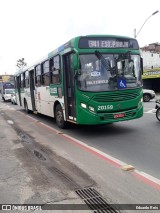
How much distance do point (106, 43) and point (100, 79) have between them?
127cm

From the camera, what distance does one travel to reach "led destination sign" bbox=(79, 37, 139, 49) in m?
9.03

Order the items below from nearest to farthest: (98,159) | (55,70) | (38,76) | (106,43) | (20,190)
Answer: (20,190)
(98,159)
(106,43)
(55,70)
(38,76)

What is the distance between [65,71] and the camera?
9945 millimetres

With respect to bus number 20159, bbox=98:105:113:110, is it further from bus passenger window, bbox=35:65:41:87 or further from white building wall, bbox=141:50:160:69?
white building wall, bbox=141:50:160:69

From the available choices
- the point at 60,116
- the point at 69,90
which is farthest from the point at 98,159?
the point at 60,116

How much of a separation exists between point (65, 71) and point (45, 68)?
2836 millimetres

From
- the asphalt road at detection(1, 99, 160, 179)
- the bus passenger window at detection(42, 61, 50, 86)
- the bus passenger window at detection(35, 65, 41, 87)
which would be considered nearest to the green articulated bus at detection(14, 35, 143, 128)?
the asphalt road at detection(1, 99, 160, 179)

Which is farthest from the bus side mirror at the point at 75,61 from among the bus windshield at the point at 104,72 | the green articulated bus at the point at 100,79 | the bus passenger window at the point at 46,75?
the bus passenger window at the point at 46,75

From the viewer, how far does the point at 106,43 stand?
A: 30.4 ft

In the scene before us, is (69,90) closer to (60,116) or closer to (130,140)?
(60,116)

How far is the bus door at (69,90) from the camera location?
9469mm

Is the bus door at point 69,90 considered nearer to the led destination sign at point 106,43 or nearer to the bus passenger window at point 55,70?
the bus passenger window at point 55,70

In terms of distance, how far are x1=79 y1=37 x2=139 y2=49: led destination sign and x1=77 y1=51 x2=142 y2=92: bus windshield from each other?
12.3 inches

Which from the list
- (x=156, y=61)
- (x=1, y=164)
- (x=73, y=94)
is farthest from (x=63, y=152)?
(x=156, y=61)
